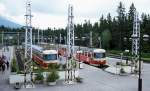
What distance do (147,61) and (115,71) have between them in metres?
18.0

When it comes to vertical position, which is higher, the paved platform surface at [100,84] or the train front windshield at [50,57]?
the train front windshield at [50,57]

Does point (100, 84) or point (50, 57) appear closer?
point (100, 84)

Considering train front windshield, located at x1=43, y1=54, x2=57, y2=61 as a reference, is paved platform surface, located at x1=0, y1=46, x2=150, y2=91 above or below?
below

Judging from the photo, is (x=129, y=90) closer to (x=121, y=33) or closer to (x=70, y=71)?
(x=70, y=71)

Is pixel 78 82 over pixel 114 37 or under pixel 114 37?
under

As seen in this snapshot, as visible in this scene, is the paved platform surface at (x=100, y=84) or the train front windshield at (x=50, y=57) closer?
the paved platform surface at (x=100, y=84)

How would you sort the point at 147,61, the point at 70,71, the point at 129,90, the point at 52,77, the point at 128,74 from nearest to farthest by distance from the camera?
1. the point at 129,90
2. the point at 52,77
3. the point at 70,71
4. the point at 128,74
5. the point at 147,61

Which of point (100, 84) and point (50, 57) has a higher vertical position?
point (50, 57)

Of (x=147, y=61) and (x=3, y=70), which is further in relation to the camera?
(x=147, y=61)

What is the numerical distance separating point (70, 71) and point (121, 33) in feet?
184

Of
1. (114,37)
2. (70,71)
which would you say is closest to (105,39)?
(114,37)

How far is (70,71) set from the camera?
33.5 m

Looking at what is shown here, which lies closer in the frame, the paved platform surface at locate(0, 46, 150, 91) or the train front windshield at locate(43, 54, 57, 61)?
the paved platform surface at locate(0, 46, 150, 91)

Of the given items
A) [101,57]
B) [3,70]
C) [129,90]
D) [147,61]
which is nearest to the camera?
[129,90]
